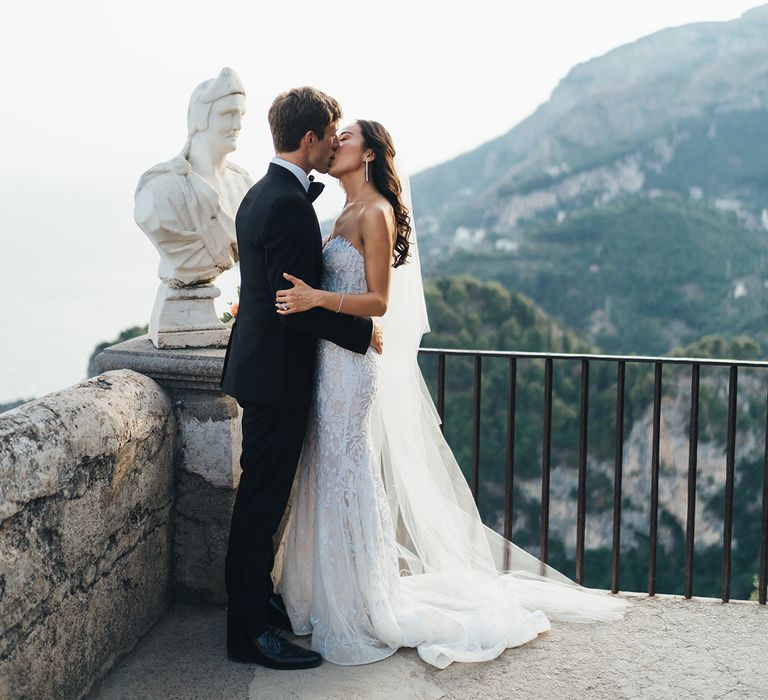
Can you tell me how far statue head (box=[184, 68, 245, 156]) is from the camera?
315 cm

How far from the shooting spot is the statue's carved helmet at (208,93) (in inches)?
124

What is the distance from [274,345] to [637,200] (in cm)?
5253

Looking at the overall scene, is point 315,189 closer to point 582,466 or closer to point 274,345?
point 274,345

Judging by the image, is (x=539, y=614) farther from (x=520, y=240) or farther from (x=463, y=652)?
(x=520, y=240)

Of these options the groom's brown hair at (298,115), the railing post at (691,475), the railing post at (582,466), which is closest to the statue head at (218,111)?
the groom's brown hair at (298,115)

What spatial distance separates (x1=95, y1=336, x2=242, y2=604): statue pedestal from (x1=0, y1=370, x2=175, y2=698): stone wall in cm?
6

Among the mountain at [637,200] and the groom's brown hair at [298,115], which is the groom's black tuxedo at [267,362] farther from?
the mountain at [637,200]

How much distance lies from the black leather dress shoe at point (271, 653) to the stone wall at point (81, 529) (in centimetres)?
35

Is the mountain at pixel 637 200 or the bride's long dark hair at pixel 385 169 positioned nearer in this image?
the bride's long dark hair at pixel 385 169

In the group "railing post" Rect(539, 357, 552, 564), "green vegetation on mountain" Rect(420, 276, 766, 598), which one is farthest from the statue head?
"green vegetation on mountain" Rect(420, 276, 766, 598)

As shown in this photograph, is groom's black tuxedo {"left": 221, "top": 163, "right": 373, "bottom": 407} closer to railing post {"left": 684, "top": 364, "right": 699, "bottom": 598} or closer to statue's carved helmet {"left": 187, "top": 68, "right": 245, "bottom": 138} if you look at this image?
statue's carved helmet {"left": 187, "top": 68, "right": 245, "bottom": 138}

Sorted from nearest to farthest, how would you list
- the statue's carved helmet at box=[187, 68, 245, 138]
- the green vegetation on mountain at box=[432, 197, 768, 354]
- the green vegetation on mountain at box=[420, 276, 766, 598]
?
the statue's carved helmet at box=[187, 68, 245, 138]
the green vegetation on mountain at box=[420, 276, 766, 598]
the green vegetation on mountain at box=[432, 197, 768, 354]

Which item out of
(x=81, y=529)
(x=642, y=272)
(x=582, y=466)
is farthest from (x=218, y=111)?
(x=642, y=272)

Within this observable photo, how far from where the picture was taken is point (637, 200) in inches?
2073
